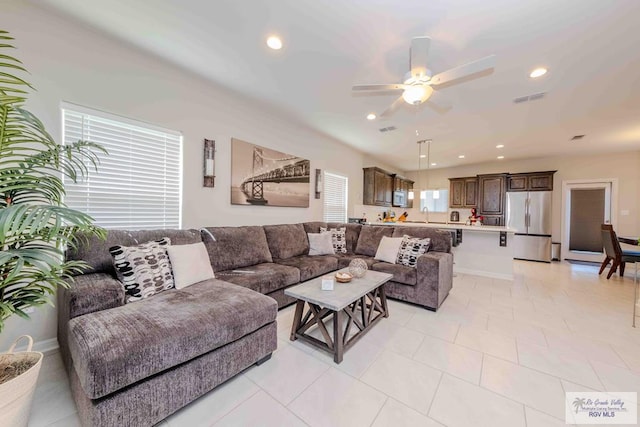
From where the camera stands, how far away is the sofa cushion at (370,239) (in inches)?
150

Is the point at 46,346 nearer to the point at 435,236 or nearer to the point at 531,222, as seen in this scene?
the point at 435,236

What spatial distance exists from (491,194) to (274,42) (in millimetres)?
6787

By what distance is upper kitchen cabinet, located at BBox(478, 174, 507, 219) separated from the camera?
21.1 feet

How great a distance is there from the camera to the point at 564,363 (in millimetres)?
1885

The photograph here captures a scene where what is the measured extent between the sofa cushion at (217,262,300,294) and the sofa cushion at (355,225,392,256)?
138 centimetres

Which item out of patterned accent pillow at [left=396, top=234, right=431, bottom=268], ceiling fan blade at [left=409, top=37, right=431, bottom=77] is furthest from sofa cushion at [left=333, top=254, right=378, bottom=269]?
ceiling fan blade at [left=409, top=37, right=431, bottom=77]

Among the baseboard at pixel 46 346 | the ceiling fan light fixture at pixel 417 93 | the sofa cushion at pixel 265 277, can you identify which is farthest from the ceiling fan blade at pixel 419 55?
the baseboard at pixel 46 346

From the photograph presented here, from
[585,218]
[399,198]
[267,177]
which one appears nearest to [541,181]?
[585,218]

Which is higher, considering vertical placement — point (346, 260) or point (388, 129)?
point (388, 129)

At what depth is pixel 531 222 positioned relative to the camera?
6.07 metres

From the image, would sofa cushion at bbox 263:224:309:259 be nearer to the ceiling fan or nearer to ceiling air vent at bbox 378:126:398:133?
the ceiling fan

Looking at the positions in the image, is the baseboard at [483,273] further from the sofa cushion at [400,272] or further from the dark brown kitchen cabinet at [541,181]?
the dark brown kitchen cabinet at [541,181]

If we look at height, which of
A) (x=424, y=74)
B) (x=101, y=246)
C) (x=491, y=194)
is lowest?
(x=101, y=246)

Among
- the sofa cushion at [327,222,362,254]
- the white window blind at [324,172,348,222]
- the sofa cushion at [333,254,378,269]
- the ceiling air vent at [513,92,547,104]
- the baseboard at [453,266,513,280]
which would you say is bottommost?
the baseboard at [453,266,513,280]
